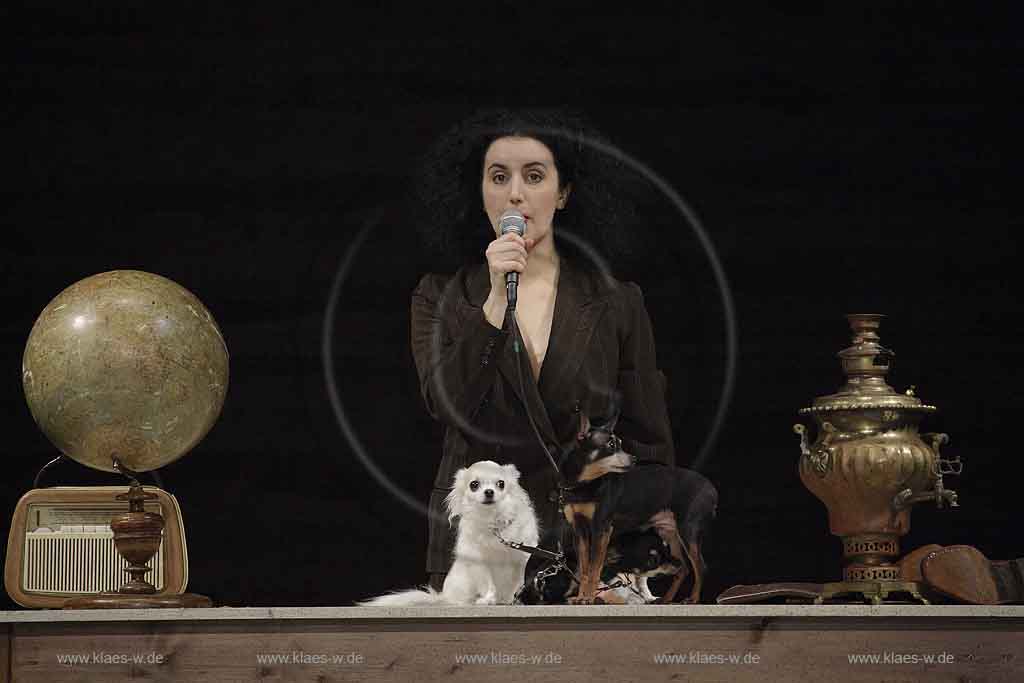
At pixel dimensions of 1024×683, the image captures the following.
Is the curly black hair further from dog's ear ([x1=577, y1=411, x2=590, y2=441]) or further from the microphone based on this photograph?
dog's ear ([x1=577, y1=411, x2=590, y2=441])

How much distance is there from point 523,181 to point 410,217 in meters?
0.57

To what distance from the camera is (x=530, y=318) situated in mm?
3260

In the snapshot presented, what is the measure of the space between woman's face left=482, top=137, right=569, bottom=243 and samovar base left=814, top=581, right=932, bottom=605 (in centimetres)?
100

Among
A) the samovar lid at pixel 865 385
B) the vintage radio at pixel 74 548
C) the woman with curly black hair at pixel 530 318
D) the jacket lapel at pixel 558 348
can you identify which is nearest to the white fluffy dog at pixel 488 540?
the woman with curly black hair at pixel 530 318

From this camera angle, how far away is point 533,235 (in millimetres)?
3303

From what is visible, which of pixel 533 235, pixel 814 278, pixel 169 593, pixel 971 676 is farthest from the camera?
pixel 814 278

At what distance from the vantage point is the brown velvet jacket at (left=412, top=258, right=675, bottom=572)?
3.14 metres

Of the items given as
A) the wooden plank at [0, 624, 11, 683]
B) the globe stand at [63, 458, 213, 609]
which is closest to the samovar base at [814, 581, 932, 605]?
the globe stand at [63, 458, 213, 609]

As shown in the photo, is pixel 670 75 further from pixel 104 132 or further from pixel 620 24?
pixel 104 132

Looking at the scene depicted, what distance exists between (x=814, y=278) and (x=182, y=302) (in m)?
1.60

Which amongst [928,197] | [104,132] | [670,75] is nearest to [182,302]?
[104,132]

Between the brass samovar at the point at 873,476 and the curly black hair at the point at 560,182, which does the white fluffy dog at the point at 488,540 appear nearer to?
the brass samovar at the point at 873,476

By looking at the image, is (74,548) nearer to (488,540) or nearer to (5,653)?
(5,653)

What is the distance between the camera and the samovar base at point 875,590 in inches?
112
